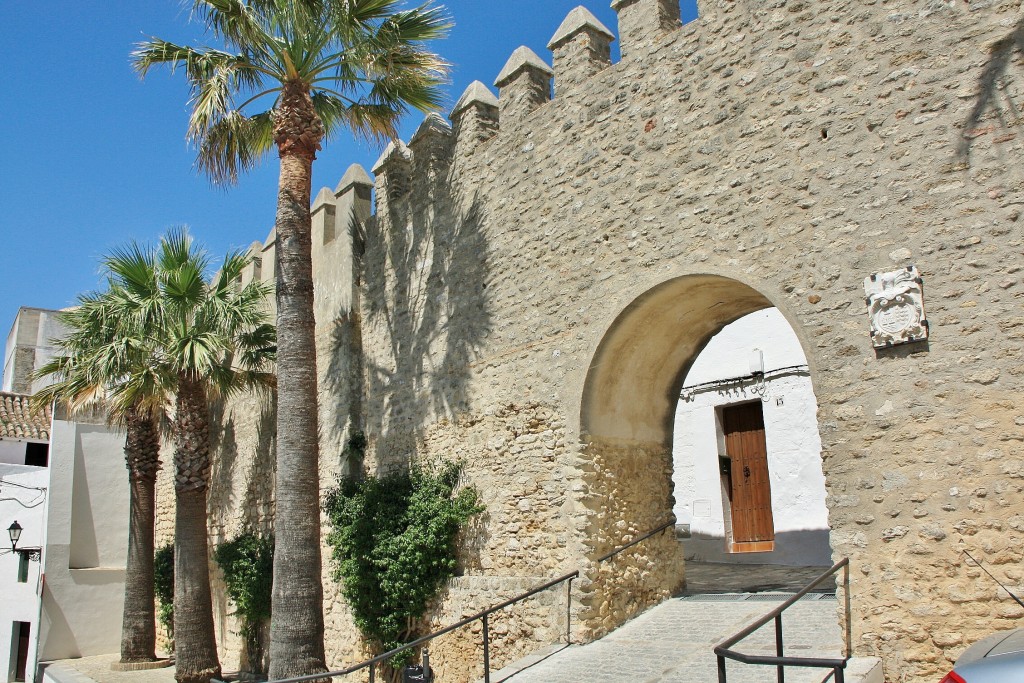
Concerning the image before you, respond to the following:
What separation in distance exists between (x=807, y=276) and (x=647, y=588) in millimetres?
3994

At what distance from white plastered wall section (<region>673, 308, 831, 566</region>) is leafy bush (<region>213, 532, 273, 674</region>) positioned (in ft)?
23.0

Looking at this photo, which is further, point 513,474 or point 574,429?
point 513,474

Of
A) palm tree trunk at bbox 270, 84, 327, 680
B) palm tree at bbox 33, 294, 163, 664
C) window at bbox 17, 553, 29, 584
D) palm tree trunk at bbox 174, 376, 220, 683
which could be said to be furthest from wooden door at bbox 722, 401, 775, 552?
window at bbox 17, 553, 29, 584

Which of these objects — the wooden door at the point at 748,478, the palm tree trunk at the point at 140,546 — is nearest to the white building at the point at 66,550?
the palm tree trunk at the point at 140,546

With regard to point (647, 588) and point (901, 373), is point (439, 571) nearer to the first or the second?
point (647, 588)

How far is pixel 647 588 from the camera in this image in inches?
388

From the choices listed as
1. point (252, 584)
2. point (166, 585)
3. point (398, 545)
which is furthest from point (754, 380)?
point (166, 585)

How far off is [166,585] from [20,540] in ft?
13.9

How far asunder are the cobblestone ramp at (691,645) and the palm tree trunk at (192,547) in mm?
6626

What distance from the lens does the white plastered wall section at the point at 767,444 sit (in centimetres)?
1362

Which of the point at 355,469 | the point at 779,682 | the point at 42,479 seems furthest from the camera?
the point at 42,479

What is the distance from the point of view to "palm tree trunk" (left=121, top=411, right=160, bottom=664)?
15328mm

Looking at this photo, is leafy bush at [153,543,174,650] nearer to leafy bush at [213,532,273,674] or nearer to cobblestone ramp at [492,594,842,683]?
leafy bush at [213,532,273,674]

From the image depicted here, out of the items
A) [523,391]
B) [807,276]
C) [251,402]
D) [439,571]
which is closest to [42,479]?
[251,402]
